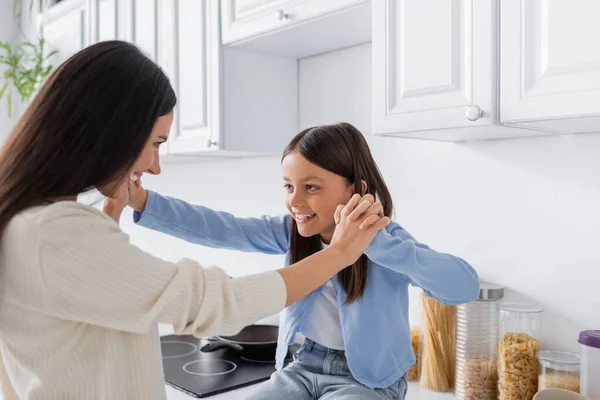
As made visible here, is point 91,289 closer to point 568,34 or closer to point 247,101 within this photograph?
point 568,34

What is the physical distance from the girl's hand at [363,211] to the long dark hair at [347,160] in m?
0.21

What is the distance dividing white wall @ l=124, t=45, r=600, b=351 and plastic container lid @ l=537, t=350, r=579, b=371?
0.08m

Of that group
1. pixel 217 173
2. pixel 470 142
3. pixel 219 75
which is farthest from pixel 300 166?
pixel 217 173

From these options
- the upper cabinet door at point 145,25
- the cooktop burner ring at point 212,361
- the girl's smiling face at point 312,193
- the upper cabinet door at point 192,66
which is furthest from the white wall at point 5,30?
the girl's smiling face at point 312,193

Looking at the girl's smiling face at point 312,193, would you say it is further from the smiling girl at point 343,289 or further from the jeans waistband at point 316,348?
the jeans waistband at point 316,348

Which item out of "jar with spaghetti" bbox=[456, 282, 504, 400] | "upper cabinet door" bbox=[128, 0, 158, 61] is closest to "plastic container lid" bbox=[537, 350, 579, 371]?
"jar with spaghetti" bbox=[456, 282, 504, 400]

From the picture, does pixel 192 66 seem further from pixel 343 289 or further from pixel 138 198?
pixel 343 289

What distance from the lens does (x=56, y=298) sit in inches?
30.0

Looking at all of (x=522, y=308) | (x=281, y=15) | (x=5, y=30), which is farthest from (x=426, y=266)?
(x=5, y=30)

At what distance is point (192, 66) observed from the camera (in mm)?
1794

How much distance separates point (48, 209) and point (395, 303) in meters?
0.75

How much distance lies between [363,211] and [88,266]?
0.46 meters

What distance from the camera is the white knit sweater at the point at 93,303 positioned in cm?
76

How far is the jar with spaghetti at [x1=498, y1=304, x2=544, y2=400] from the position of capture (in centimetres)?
126
